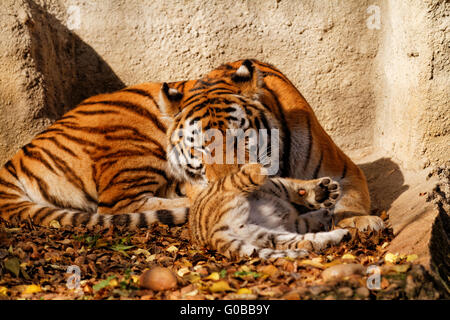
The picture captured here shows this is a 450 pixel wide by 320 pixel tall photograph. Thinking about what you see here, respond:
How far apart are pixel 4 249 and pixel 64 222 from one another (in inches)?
28.2

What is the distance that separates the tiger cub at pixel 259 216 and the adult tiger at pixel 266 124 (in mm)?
285

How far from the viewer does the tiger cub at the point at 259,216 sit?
9.56 feet

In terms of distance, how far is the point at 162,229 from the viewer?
11.8 ft

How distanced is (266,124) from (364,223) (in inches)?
35.6

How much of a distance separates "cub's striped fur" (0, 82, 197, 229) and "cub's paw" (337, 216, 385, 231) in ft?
4.05

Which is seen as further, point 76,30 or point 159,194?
point 76,30

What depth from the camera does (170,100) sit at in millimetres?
3734

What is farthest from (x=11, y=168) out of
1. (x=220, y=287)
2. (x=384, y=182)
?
(x=384, y=182)

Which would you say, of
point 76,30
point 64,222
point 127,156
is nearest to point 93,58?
point 76,30

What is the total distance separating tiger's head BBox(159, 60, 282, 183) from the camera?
10.6ft

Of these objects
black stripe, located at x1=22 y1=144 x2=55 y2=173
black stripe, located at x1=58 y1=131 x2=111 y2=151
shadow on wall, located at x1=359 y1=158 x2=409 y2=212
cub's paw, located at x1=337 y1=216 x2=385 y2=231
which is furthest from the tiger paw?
black stripe, located at x1=22 y1=144 x2=55 y2=173

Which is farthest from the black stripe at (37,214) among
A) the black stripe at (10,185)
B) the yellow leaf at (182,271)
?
the yellow leaf at (182,271)

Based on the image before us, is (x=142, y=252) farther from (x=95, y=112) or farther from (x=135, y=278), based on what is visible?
(x=95, y=112)
